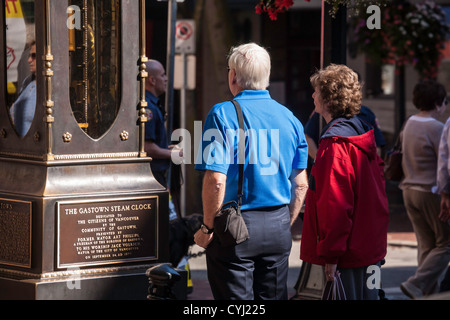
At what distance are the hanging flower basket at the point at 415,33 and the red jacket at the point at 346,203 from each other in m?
10.4

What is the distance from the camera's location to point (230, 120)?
5.02 m

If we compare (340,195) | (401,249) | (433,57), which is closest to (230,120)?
(340,195)

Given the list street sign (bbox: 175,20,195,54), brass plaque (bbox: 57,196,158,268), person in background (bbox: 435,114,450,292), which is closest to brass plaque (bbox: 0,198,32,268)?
brass plaque (bbox: 57,196,158,268)

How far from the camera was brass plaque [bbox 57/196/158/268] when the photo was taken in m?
6.14

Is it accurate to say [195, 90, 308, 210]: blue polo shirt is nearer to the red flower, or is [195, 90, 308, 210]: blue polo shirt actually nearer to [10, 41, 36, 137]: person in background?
the red flower

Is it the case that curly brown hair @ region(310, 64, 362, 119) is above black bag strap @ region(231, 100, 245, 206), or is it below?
above

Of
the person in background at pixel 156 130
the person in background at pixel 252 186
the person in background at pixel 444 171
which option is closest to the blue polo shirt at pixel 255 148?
the person in background at pixel 252 186

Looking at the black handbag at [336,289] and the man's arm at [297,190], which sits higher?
the man's arm at [297,190]

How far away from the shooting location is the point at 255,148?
506cm

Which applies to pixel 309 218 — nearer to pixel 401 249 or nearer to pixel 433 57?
pixel 401 249

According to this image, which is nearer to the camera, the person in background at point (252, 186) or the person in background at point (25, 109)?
→ the person in background at point (252, 186)

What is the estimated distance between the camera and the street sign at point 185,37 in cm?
1198

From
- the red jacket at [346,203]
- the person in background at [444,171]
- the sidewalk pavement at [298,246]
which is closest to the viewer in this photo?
the red jacket at [346,203]

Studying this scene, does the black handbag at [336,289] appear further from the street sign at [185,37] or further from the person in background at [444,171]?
the street sign at [185,37]
